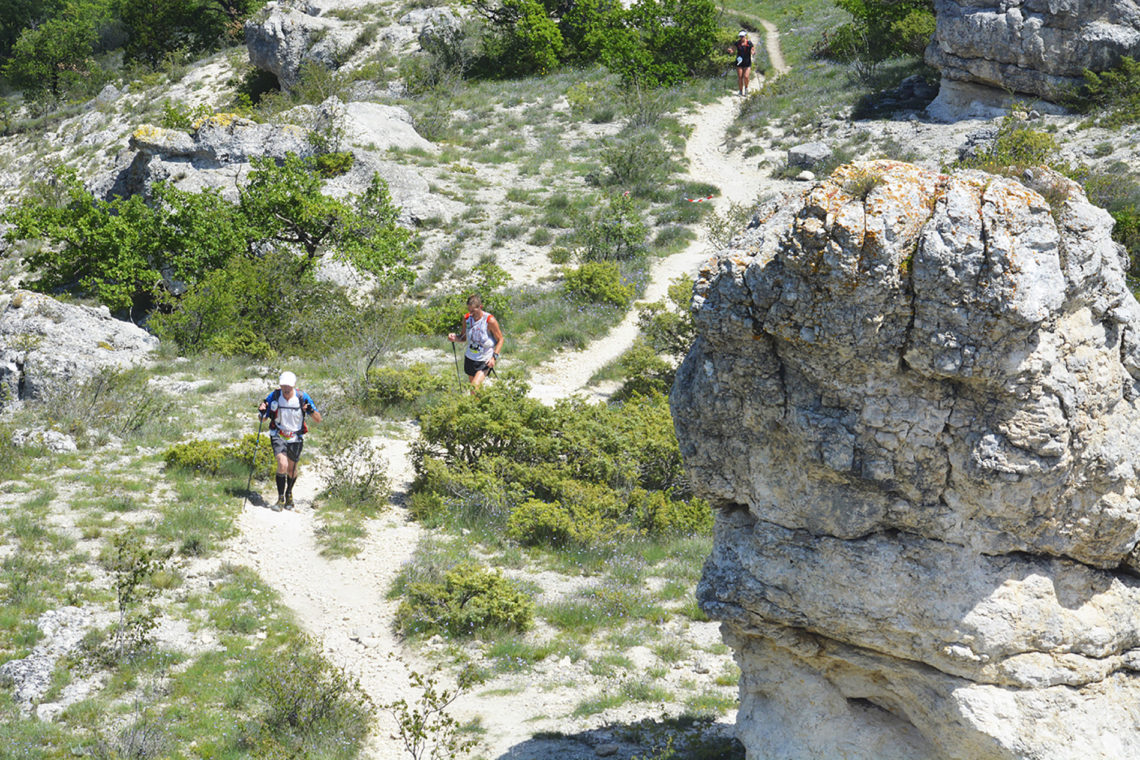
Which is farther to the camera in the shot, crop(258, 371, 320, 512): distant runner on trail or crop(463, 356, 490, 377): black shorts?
crop(463, 356, 490, 377): black shorts

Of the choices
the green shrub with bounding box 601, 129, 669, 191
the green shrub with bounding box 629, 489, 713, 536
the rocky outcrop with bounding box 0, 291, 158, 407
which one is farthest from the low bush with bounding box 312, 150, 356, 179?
the green shrub with bounding box 629, 489, 713, 536

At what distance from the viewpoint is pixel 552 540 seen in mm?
12977

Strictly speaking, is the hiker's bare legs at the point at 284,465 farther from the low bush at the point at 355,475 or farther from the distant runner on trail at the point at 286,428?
the low bush at the point at 355,475

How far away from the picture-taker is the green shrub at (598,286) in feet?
74.1

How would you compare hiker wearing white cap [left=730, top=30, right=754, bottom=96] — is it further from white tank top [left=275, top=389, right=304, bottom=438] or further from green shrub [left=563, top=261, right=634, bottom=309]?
white tank top [left=275, top=389, right=304, bottom=438]

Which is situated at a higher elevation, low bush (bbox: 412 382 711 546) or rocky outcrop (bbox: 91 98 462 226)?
rocky outcrop (bbox: 91 98 462 226)

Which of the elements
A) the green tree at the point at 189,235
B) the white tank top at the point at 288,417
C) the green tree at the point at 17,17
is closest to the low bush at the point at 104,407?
the white tank top at the point at 288,417

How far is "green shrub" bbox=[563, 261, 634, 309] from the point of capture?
22.6 m

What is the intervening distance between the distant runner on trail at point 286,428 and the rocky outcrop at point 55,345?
5518 mm

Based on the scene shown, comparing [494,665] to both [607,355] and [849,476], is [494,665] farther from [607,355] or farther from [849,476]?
[607,355]

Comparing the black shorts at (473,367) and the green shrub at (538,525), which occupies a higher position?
the black shorts at (473,367)

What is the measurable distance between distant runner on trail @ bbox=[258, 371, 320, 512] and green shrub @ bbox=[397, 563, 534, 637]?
324 cm

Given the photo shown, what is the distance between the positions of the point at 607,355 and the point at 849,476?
1473cm

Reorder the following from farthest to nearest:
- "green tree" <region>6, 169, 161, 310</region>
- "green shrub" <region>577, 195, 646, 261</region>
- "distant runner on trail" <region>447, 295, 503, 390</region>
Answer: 1. "green shrub" <region>577, 195, 646, 261</region>
2. "green tree" <region>6, 169, 161, 310</region>
3. "distant runner on trail" <region>447, 295, 503, 390</region>
